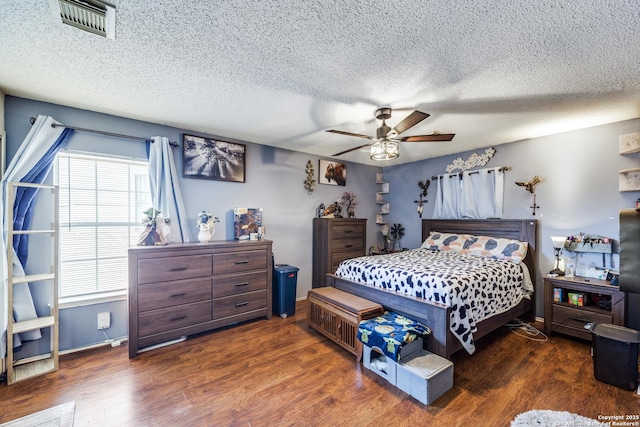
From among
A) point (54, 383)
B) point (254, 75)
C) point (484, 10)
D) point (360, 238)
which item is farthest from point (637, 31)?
point (54, 383)

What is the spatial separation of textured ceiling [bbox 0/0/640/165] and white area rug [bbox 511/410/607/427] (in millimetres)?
2382

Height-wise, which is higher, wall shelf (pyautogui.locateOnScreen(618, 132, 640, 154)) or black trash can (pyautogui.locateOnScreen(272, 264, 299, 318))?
wall shelf (pyautogui.locateOnScreen(618, 132, 640, 154))

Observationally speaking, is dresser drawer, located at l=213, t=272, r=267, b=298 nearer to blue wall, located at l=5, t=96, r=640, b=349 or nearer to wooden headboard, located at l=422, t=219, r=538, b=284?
blue wall, located at l=5, t=96, r=640, b=349

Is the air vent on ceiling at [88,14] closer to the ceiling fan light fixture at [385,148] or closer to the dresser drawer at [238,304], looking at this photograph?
the ceiling fan light fixture at [385,148]

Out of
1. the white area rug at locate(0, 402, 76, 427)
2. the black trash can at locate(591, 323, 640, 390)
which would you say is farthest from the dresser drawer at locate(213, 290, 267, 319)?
the black trash can at locate(591, 323, 640, 390)

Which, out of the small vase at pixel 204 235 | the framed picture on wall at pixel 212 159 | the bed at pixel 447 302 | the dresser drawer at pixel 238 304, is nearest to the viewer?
the bed at pixel 447 302

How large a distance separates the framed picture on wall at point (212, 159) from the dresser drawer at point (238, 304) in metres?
1.58

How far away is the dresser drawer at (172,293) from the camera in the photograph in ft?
8.45

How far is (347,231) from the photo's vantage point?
4406 millimetres

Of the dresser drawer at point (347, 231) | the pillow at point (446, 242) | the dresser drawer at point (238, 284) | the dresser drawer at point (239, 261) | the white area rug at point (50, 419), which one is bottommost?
the white area rug at point (50, 419)

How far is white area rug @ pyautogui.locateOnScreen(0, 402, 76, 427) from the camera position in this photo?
1.68 meters

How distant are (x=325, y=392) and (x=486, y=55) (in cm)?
267

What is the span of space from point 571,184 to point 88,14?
4782 mm

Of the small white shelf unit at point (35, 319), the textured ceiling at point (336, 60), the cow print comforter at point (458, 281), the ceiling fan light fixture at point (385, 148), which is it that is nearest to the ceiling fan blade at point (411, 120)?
the ceiling fan light fixture at point (385, 148)
